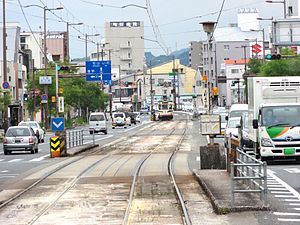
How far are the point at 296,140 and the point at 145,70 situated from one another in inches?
6232

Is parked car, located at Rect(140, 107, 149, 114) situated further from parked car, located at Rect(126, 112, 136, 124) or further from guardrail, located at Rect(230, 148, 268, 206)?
guardrail, located at Rect(230, 148, 268, 206)

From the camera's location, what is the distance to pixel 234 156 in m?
20.4

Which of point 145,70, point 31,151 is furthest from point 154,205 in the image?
point 145,70

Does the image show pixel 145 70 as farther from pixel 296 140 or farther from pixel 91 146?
pixel 296 140

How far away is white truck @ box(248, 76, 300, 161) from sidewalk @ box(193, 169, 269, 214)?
5348 millimetres

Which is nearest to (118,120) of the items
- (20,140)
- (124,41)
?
(20,140)

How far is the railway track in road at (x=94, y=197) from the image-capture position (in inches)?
599

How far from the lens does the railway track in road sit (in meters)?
15.2

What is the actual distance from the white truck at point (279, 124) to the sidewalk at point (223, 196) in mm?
5348

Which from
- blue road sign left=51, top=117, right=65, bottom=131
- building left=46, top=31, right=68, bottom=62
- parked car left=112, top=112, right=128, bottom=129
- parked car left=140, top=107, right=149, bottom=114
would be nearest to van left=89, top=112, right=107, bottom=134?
parked car left=112, top=112, right=128, bottom=129

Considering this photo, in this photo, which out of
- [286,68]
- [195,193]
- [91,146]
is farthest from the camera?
[286,68]

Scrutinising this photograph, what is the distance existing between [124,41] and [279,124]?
165 m

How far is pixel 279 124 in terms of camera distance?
2811 cm

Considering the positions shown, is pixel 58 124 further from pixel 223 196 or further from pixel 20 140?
pixel 223 196
